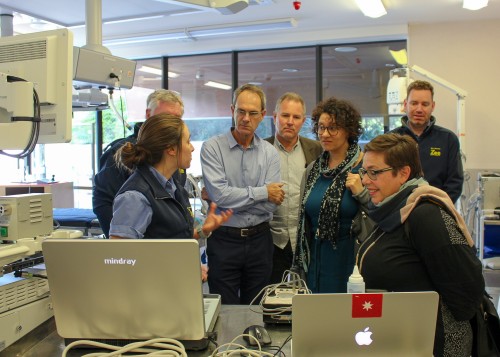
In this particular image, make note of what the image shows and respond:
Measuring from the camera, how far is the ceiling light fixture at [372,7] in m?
4.25

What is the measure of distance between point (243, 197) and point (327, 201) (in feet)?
1.25

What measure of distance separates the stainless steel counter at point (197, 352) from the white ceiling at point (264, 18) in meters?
3.36

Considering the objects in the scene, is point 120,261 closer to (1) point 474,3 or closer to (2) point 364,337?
(2) point 364,337

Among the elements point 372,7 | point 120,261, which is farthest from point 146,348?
point 372,7

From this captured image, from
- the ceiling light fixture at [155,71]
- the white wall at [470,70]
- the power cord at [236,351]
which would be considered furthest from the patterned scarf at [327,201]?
the ceiling light fixture at [155,71]

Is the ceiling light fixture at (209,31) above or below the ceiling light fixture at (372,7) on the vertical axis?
above

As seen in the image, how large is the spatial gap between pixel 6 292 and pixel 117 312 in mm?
379

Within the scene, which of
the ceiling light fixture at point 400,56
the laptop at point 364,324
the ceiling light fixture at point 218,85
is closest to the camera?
the laptop at point 364,324

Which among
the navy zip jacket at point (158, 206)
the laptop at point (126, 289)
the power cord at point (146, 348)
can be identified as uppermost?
the navy zip jacket at point (158, 206)

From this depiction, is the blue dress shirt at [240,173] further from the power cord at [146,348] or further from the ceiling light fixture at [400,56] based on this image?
the ceiling light fixture at [400,56]

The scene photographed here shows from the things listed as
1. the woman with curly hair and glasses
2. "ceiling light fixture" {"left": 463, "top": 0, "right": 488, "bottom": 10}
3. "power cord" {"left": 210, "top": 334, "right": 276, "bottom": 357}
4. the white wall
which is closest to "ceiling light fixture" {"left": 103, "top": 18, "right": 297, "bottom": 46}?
the white wall

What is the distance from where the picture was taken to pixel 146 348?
3.79ft

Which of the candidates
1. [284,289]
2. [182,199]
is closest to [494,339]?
[284,289]

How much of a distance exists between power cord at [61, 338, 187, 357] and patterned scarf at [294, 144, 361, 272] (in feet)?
3.29
